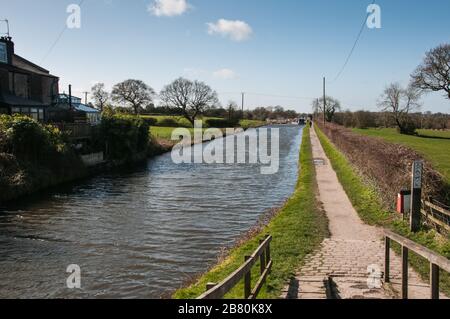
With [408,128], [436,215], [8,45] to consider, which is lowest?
[436,215]

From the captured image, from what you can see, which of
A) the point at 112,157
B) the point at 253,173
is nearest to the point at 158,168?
the point at 112,157

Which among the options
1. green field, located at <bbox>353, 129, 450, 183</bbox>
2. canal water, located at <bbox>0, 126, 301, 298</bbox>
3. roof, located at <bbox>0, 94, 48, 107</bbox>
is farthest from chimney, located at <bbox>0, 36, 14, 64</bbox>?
green field, located at <bbox>353, 129, 450, 183</bbox>

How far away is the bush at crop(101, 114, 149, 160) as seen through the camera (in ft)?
126

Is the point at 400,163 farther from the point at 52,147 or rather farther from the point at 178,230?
the point at 52,147

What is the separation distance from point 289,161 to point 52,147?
2147 centimetres

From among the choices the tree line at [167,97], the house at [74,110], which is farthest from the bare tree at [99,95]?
the house at [74,110]

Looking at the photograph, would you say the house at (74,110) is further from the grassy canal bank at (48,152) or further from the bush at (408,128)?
the bush at (408,128)

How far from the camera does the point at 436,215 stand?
12727mm

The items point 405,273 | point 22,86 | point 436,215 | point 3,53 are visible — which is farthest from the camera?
point 22,86

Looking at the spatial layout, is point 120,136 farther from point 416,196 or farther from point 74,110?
point 416,196

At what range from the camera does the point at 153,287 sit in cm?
1147

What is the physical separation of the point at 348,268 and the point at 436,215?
4.04 metres

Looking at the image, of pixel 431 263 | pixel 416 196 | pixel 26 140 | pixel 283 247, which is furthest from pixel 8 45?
pixel 431 263

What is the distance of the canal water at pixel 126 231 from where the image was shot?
12.0 metres
